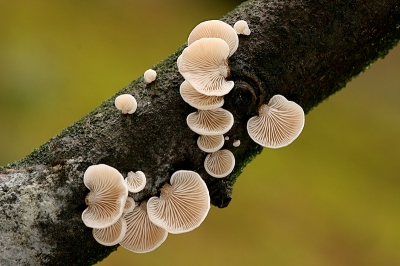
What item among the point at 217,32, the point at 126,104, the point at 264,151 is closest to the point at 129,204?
the point at 126,104

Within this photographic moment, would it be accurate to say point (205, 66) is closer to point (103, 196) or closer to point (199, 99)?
point (199, 99)

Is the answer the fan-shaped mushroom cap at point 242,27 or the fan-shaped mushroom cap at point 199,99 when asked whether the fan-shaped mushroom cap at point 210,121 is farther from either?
the fan-shaped mushroom cap at point 242,27

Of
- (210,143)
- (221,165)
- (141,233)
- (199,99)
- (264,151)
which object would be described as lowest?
(264,151)

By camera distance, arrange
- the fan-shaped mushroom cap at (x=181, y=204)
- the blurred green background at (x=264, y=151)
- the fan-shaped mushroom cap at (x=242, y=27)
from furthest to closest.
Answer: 1. the blurred green background at (x=264, y=151)
2. the fan-shaped mushroom cap at (x=242, y=27)
3. the fan-shaped mushroom cap at (x=181, y=204)

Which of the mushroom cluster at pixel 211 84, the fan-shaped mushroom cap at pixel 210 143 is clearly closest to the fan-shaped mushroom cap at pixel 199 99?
the mushroom cluster at pixel 211 84

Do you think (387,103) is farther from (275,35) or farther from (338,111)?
(275,35)

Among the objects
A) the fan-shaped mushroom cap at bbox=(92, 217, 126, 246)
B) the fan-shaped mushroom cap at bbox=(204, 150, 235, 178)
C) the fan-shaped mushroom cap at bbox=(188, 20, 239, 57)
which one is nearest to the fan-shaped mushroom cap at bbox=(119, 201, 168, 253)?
the fan-shaped mushroom cap at bbox=(92, 217, 126, 246)
